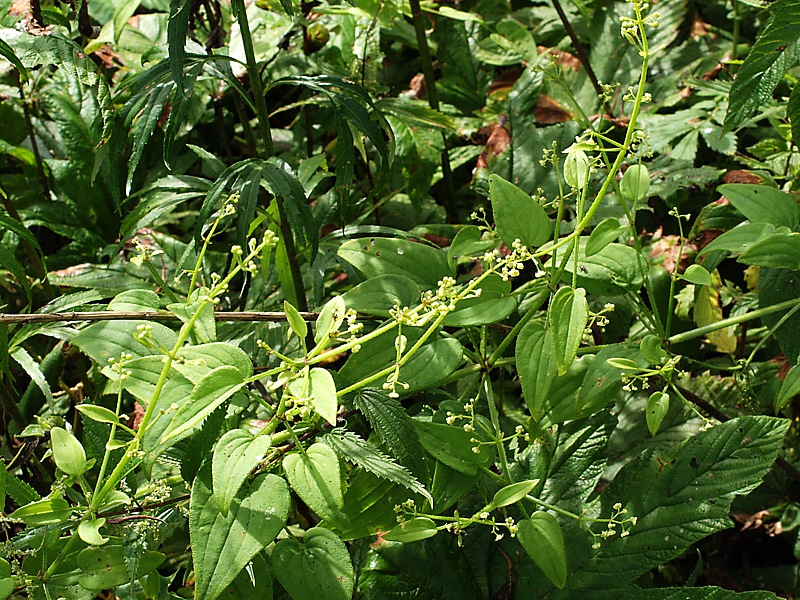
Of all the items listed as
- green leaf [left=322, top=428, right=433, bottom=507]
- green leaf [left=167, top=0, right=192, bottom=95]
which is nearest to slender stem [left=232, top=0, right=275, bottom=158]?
green leaf [left=167, top=0, right=192, bottom=95]

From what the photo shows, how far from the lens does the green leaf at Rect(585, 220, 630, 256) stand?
1.05 m

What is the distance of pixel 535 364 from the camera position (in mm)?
995

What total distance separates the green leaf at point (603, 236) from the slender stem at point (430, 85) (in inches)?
27.7

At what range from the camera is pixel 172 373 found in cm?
97

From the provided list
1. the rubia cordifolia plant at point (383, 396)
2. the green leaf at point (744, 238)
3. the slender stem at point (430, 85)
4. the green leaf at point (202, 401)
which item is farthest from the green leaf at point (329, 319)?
the slender stem at point (430, 85)

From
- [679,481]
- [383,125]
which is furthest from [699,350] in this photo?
[383,125]

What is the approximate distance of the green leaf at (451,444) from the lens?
100 centimetres

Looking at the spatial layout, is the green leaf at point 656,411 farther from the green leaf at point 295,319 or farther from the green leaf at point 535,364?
the green leaf at point 295,319

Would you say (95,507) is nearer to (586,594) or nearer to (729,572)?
(586,594)

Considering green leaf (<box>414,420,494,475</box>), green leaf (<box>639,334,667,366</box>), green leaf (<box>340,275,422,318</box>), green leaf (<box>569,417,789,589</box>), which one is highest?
green leaf (<box>340,275,422,318</box>)

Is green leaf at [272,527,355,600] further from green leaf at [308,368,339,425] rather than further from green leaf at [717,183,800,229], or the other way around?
green leaf at [717,183,800,229]

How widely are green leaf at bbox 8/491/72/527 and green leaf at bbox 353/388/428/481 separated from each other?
363 mm

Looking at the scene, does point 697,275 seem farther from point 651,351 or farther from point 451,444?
point 451,444

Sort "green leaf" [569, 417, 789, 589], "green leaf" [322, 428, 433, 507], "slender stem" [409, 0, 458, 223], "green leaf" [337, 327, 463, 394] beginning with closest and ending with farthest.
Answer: "green leaf" [322, 428, 433, 507] → "green leaf" [337, 327, 463, 394] → "green leaf" [569, 417, 789, 589] → "slender stem" [409, 0, 458, 223]
